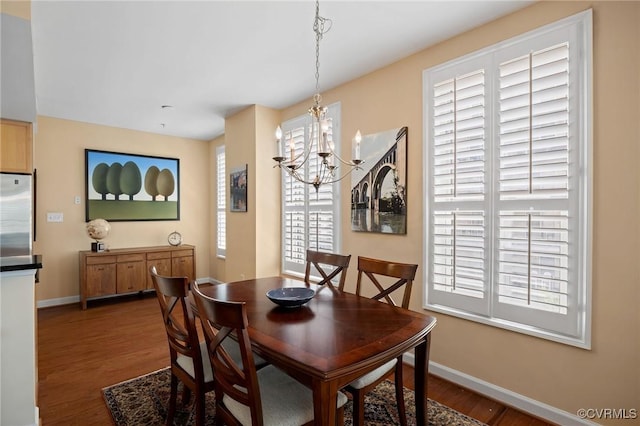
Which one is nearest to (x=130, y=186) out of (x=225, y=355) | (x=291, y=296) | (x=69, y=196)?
(x=69, y=196)

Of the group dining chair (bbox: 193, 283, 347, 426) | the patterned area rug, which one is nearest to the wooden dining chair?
dining chair (bbox: 193, 283, 347, 426)

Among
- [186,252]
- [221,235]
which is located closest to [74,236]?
[186,252]

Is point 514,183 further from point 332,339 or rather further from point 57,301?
point 57,301

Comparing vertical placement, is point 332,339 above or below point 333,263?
below

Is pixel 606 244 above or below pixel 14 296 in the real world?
above

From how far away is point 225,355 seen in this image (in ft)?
4.61

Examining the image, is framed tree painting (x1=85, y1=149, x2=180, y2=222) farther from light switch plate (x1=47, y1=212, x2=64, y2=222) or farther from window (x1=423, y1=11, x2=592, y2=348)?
window (x1=423, y1=11, x2=592, y2=348)

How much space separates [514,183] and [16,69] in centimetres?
354

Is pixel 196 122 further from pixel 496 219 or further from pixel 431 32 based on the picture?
pixel 496 219

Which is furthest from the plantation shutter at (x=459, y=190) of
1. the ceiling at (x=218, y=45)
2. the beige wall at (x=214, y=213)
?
the beige wall at (x=214, y=213)

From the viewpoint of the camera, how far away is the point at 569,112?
1.95m

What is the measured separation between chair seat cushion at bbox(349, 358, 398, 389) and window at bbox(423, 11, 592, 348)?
97 centimetres

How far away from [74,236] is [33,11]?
11.6ft

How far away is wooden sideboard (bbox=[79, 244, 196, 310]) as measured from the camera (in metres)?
4.45
